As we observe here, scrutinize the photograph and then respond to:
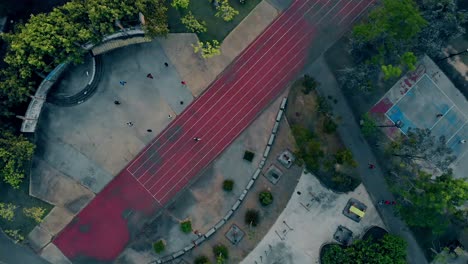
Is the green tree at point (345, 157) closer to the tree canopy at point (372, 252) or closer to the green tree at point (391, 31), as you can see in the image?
the tree canopy at point (372, 252)

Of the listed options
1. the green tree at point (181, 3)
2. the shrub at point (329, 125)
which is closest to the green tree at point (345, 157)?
the shrub at point (329, 125)

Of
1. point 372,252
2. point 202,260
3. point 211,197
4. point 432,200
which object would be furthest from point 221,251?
point 432,200

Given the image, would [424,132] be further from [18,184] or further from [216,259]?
[18,184]

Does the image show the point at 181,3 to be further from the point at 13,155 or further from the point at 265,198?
the point at 13,155

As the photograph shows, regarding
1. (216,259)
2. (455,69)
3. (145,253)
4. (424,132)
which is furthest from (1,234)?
(455,69)

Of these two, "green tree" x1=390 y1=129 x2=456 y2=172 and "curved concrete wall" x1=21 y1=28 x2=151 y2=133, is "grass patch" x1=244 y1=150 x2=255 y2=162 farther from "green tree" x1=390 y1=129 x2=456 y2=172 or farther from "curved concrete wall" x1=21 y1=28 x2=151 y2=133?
"curved concrete wall" x1=21 y1=28 x2=151 y2=133

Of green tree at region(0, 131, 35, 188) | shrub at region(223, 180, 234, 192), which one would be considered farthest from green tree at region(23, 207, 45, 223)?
shrub at region(223, 180, 234, 192)
